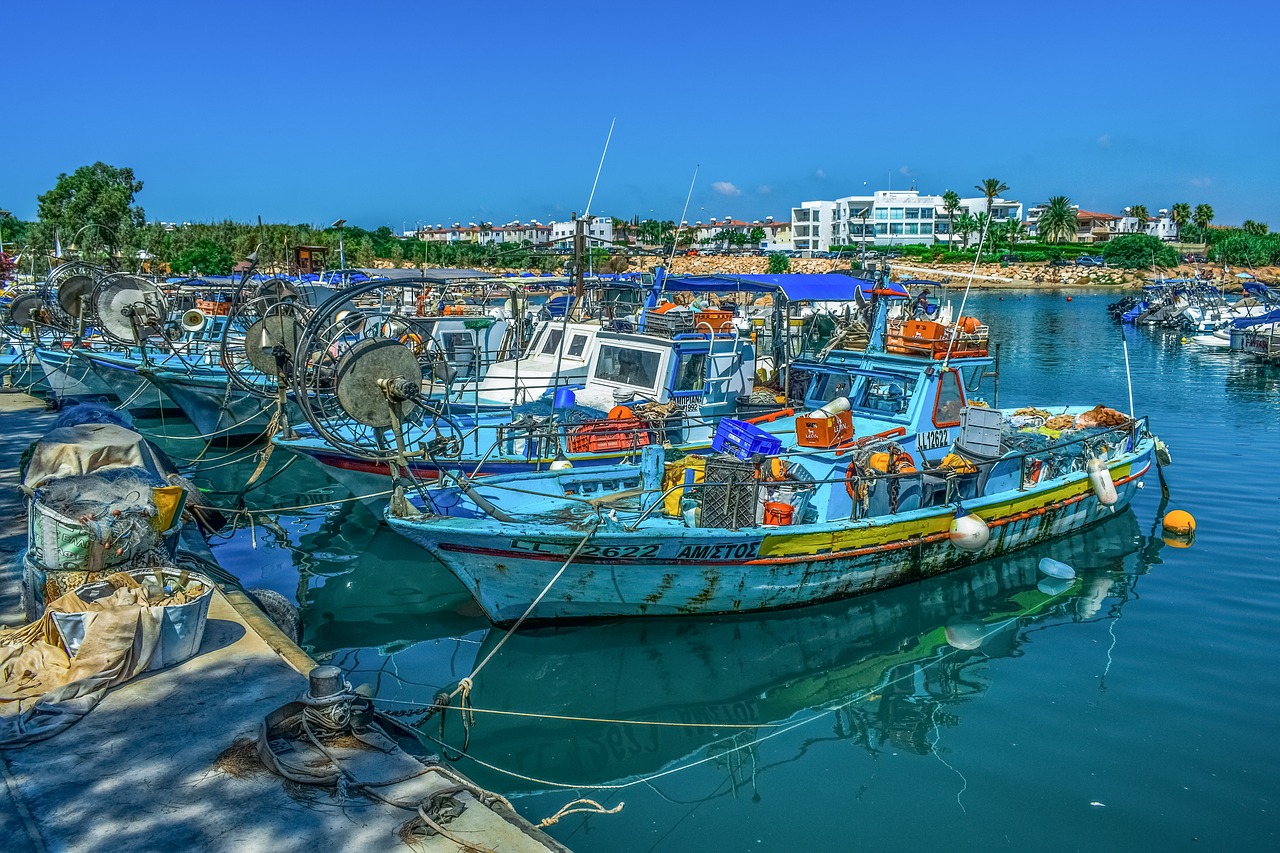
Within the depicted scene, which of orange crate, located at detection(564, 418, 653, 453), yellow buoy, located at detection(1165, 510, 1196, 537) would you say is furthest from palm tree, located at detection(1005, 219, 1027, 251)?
orange crate, located at detection(564, 418, 653, 453)

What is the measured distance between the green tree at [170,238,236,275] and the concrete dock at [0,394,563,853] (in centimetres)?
4784

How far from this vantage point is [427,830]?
552 cm

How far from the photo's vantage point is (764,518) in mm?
10656

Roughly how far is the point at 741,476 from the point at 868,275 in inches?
354

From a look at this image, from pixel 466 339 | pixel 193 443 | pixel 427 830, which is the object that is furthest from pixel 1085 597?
pixel 193 443

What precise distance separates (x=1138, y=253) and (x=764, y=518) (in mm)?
106541

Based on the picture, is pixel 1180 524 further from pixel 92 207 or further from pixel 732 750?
pixel 92 207

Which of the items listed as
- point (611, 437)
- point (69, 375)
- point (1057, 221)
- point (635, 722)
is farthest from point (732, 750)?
point (1057, 221)

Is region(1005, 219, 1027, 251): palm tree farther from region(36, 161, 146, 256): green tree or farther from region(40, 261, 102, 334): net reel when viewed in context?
region(40, 261, 102, 334): net reel

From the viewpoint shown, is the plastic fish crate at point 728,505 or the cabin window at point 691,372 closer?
the plastic fish crate at point 728,505

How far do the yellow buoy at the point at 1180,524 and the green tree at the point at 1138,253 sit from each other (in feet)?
316

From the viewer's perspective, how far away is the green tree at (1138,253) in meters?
99.5

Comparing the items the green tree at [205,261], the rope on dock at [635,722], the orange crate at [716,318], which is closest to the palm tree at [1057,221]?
the green tree at [205,261]

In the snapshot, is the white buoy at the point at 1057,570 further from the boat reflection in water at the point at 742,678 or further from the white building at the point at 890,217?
the white building at the point at 890,217
